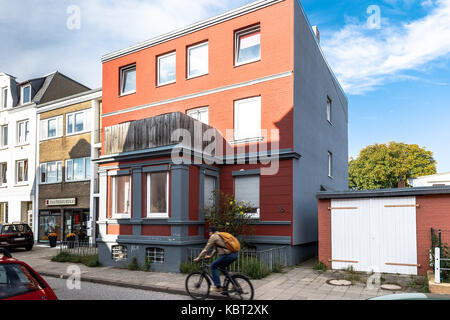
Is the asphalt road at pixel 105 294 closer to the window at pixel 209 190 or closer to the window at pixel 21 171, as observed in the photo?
the window at pixel 209 190

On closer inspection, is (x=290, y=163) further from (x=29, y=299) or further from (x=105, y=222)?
(x=29, y=299)

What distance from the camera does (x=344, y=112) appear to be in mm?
25109

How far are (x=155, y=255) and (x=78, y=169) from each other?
530 inches

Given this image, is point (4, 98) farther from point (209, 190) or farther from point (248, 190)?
point (248, 190)

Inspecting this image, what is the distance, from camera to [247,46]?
52.5 feet

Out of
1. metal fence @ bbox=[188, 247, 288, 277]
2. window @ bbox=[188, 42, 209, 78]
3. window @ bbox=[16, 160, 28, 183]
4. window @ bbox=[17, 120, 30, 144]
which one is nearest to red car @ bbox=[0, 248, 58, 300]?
metal fence @ bbox=[188, 247, 288, 277]

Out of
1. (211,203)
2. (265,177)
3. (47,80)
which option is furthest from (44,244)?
(265,177)

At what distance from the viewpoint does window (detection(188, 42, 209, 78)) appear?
55.7ft

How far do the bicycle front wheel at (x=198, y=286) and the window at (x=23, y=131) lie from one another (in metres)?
23.6

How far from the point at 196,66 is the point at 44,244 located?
16611 millimetres

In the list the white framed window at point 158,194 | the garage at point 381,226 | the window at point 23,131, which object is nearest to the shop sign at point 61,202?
the window at point 23,131

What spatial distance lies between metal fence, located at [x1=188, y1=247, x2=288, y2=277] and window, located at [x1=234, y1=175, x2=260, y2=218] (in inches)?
79.6

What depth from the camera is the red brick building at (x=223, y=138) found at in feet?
43.9

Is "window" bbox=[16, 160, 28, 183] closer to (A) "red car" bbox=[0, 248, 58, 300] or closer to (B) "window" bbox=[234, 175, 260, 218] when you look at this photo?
(B) "window" bbox=[234, 175, 260, 218]
